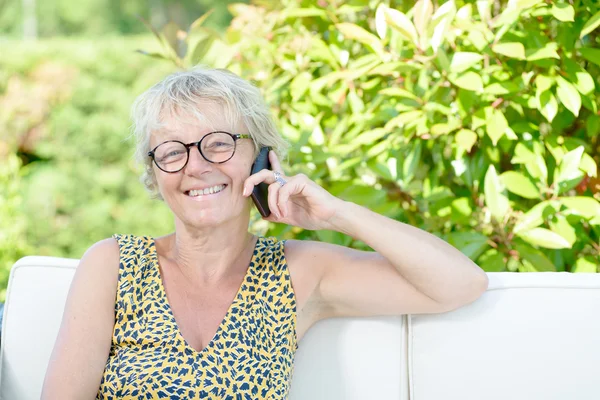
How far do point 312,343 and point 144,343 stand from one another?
0.46m

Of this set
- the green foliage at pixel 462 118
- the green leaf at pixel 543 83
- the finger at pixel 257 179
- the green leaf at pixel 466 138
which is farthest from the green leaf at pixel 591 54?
the finger at pixel 257 179

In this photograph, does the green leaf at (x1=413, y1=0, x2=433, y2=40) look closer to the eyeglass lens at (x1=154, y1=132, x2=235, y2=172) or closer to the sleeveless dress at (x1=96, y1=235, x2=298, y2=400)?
the eyeglass lens at (x1=154, y1=132, x2=235, y2=172)

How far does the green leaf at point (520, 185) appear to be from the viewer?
2.29 metres

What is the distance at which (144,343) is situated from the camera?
1.94m

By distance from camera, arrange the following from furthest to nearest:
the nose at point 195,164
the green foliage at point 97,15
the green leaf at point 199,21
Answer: the green foliage at point 97,15 < the green leaf at point 199,21 < the nose at point 195,164

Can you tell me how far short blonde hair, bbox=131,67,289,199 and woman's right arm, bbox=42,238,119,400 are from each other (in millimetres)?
323

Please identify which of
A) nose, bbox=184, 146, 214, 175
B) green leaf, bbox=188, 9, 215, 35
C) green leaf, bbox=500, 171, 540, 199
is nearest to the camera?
nose, bbox=184, 146, 214, 175

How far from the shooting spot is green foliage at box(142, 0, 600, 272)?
2.23 m

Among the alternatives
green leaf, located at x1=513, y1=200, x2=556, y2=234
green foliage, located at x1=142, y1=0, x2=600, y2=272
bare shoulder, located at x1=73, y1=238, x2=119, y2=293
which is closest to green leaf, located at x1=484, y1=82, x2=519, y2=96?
green foliage, located at x1=142, y1=0, x2=600, y2=272

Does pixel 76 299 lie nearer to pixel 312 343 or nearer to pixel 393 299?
pixel 312 343

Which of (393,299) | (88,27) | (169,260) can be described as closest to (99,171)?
(88,27)

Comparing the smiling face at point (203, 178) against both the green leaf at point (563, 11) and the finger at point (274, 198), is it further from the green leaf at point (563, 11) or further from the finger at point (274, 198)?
the green leaf at point (563, 11)

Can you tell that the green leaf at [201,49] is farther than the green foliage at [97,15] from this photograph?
No

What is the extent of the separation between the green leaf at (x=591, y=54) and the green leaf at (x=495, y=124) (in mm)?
295
